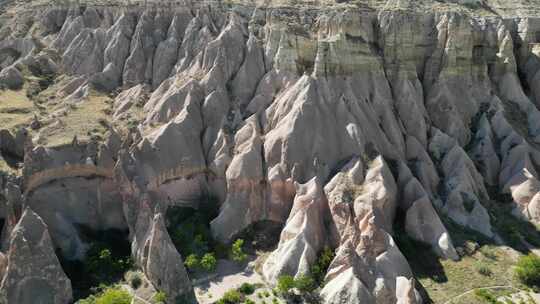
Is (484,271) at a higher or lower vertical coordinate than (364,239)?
lower

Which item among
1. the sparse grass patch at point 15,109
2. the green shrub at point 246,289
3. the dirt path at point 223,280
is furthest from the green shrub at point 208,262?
the sparse grass patch at point 15,109

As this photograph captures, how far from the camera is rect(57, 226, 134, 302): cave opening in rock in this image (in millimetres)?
30917

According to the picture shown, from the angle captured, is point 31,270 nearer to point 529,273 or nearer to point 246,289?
point 246,289

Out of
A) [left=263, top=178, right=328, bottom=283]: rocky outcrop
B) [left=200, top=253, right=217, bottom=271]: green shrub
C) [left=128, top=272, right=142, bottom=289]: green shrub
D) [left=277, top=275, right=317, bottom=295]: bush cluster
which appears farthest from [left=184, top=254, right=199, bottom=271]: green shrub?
[left=277, top=275, right=317, bottom=295]: bush cluster

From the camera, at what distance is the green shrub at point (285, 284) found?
2897 cm

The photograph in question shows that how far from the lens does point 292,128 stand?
37.6m

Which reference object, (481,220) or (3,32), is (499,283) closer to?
(481,220)

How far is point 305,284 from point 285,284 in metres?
1.23

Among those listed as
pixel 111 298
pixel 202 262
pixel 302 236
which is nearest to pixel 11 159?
pixel 111 298

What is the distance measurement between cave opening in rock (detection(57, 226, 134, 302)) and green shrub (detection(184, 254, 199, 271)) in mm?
3694

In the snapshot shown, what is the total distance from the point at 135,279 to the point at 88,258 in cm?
442

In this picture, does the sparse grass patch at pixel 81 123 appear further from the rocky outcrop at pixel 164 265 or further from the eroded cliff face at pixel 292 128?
the rocky outcrop at pixel 164 265

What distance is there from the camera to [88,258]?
32.8m

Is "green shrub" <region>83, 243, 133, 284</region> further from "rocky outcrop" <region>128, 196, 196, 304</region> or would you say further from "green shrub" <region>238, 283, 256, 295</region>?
"green shrub" <region>238, 283, 256, 295</region>
